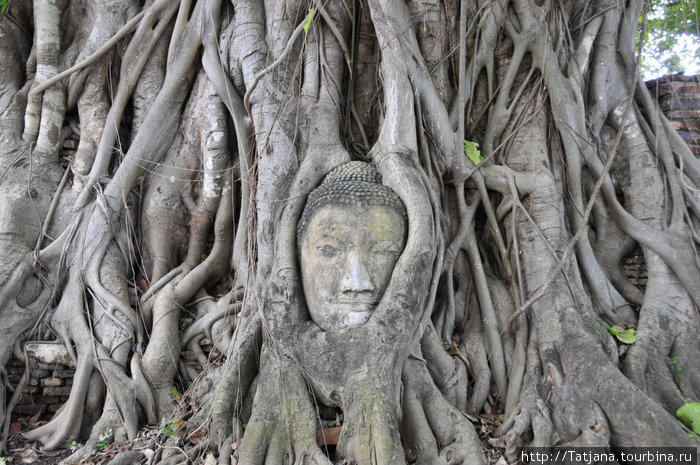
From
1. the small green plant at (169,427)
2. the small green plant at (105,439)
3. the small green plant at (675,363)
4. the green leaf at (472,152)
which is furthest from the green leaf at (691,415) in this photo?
the small green plant at (105,439)

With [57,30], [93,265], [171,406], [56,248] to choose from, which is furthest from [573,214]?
[57,30]

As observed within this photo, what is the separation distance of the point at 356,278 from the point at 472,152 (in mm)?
1280

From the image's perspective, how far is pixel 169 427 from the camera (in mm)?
2660

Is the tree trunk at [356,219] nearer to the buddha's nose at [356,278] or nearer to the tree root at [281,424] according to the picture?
the tree root at [281,424]

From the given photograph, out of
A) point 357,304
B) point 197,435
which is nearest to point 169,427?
point 197,435

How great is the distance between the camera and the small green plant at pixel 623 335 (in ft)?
8.34

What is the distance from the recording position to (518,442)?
2.23 metres

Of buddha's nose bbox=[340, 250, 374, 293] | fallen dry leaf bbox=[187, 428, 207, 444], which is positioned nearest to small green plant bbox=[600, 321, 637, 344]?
buddha's nose bbox=[340, 250, 374, 293]

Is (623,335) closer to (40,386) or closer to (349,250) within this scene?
(349,250)

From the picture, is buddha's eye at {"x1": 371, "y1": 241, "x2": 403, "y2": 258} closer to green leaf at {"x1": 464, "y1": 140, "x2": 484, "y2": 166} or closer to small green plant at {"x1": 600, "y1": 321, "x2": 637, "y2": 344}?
green leaf at {"x1": 464, "y1": 140, "x2": 484, "y2": 166}

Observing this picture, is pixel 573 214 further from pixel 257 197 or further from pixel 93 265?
pixel 93 265

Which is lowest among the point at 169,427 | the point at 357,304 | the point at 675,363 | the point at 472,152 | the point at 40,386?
the point at 169,427

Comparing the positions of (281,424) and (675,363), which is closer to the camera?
(281,424)

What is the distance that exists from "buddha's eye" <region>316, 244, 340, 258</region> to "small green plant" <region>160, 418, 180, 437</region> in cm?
131
